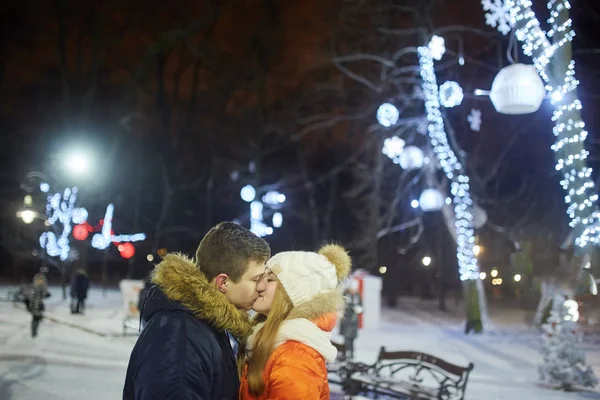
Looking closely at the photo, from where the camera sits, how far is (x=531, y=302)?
1276 inches

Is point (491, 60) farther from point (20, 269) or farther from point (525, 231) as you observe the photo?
point (20, 269)

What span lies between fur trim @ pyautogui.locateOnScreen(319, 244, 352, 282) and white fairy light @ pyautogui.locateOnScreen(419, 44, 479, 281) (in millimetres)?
14635

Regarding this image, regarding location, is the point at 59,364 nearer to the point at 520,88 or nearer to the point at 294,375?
the point at 520,88

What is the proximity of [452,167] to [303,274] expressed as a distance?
626 inches

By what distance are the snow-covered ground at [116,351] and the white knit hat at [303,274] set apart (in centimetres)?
695

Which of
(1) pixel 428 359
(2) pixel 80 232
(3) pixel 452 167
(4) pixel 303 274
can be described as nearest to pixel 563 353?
(1) pixel 428 359

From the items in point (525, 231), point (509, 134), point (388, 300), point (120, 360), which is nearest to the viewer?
point (120, 360)

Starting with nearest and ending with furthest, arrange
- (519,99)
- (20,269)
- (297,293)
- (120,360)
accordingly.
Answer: (297,293) < (519,99) < (120,360) < (20,269)

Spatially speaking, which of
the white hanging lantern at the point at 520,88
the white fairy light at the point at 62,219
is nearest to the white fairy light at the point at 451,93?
the white hanging lantern at the point at 520,88

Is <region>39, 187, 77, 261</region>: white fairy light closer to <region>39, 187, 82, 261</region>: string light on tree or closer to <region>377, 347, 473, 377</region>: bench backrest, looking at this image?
<region>39, 187, 82, 261</region>: string light on tree

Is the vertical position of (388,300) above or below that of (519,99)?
below

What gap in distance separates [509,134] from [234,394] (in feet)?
81.6

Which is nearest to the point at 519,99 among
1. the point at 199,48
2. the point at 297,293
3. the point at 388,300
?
the point at 297,293

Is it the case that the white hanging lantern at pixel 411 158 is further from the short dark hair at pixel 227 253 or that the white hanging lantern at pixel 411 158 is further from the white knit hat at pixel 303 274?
the short dark hair at pixel 227 253
